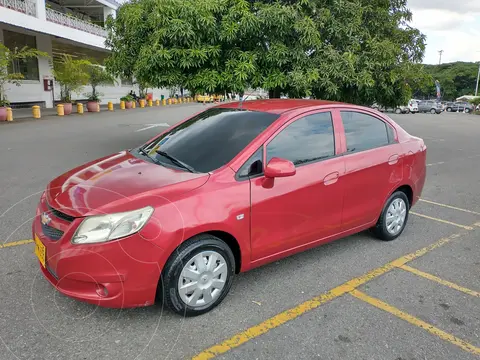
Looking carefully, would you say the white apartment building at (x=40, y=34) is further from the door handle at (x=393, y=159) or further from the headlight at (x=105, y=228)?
the headlight at (x=105, y=228)

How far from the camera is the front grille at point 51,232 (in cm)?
275

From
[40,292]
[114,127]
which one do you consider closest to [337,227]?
[40,292]

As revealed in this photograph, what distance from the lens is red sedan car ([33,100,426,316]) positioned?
2.67 metres

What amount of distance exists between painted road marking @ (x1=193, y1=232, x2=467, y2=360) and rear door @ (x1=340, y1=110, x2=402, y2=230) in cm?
51

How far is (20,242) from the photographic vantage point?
14.0 feet

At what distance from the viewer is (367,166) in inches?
159

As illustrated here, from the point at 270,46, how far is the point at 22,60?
74.8 feet

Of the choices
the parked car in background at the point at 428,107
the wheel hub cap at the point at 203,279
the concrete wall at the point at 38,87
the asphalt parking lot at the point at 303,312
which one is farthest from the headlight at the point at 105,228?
the parked car in background at the point at 428,107

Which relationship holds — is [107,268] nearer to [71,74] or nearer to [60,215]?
[60,215]

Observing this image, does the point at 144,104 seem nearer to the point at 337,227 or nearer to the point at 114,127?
the point at 114,127

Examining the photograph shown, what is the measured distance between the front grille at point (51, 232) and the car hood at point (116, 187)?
0.48ft

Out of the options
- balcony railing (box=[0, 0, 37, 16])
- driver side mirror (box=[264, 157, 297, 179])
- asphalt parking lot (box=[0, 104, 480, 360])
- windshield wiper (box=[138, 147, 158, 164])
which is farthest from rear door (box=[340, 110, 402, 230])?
balcony railing (box=[0, 0, 37, 16])

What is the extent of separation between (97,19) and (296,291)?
131 ft

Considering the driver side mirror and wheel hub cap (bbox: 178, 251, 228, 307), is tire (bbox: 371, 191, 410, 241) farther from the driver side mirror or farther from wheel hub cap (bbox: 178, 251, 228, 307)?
wheel hub cap (bbox: 178, 251, 228, 307)
